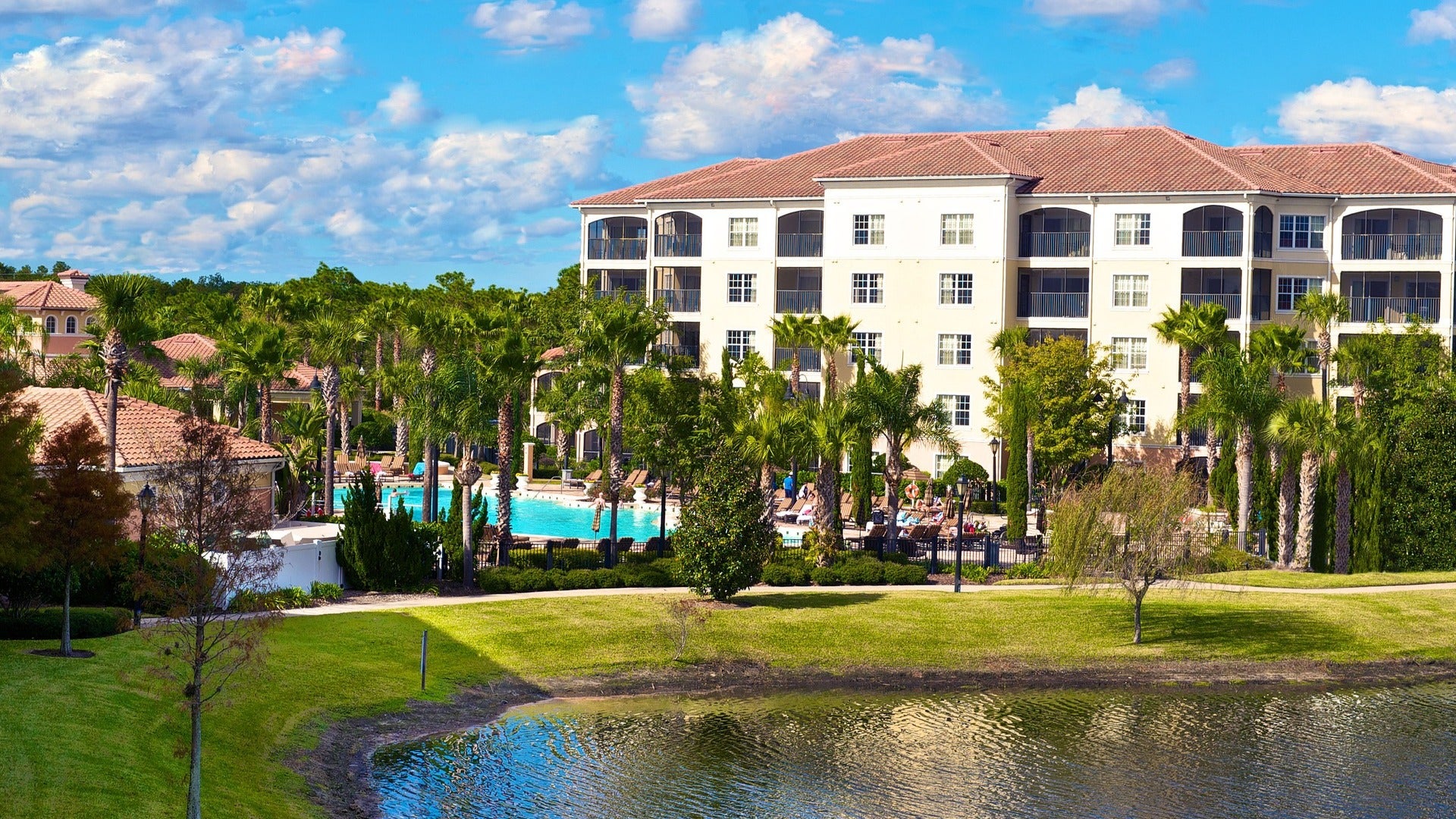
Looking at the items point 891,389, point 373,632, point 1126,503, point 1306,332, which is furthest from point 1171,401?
point 373,632

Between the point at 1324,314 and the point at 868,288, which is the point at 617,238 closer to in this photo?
the point at 868,288

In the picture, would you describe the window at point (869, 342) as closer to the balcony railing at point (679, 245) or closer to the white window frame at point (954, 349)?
the white window frame at point (954, 349)

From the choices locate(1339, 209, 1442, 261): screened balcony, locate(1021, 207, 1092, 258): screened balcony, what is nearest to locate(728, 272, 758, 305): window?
locate(1021, 207, 1092, 258): screened balcony

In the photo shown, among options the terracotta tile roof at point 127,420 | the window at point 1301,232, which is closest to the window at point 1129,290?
the window at point 1301,232

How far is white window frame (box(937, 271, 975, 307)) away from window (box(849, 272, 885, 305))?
2687 millimetres

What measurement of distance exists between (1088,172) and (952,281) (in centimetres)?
829

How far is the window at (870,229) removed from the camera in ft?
221

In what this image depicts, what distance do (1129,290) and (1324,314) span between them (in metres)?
8.66

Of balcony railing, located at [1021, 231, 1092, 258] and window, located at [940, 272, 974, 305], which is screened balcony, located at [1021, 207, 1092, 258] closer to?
balcony railing, located at [1021, 231, 1092, 258]

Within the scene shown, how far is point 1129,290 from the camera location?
212 ft

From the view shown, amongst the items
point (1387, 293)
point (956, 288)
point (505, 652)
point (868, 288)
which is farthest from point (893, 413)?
point (1387, 293)

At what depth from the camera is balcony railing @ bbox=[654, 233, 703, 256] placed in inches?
2837

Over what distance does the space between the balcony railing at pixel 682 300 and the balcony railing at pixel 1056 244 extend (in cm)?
1610

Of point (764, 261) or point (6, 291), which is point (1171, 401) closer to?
point (764, 261)
